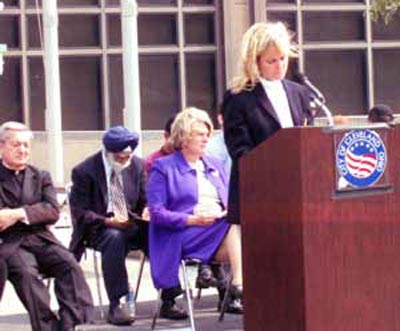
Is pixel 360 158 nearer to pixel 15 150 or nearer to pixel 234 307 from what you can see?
pixel 15 150

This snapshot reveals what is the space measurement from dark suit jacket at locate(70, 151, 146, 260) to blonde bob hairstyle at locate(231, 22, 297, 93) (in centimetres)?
234

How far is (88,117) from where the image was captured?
2681 centimetres

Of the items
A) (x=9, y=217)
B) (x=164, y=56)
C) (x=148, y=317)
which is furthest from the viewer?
(x=164, y=56)

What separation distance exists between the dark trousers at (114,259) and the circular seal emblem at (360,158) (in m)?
4.03

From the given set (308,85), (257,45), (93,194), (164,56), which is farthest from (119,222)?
(164,56)

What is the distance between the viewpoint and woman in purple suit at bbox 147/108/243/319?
846cm

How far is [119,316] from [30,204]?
43.6 inches

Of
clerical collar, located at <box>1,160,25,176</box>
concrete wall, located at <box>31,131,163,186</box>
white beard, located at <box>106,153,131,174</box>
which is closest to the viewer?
clerical collar, located at <box>1,160,25,176</box>

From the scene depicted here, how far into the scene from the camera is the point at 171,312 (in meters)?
9.34

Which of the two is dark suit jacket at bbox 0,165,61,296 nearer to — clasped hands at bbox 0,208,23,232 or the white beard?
clasped hands at bbox 0,208,23,232

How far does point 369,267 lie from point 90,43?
2231 centimetres

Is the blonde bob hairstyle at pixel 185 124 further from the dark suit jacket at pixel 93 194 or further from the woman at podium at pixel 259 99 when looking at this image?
the woman at podium at pixel 259 99

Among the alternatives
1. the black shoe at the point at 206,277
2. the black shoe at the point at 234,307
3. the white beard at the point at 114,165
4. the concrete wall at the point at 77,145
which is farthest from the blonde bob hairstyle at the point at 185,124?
the concrete wall at the point at 77,145

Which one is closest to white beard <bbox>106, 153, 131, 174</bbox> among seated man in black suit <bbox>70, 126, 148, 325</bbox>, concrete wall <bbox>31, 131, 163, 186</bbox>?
seated man in black suit <bbox>70, 126, 148, 325</bbox>
